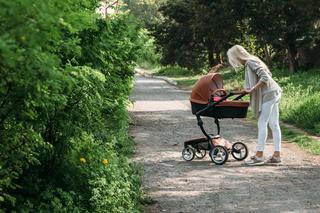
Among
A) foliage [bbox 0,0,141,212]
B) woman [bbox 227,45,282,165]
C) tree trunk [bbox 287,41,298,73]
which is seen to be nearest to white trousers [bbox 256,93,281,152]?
woman [bbox 227,45,282,165]

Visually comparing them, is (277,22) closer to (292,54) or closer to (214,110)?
(292,54)

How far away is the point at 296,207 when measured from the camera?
7082mm

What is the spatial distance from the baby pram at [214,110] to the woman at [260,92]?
0.23 meters

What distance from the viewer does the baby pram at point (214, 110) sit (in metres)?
9.68

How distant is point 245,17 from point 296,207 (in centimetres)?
2579

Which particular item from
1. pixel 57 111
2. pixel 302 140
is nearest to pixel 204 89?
pixel 302 140

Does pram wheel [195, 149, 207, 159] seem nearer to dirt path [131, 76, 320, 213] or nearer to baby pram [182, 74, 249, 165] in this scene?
baby pram [182, 74, 249, 165]

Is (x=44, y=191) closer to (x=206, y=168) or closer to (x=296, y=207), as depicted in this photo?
(x=296, y=207)

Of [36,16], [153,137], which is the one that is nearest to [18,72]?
[36,16]

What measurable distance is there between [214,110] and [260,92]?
32.4 inches

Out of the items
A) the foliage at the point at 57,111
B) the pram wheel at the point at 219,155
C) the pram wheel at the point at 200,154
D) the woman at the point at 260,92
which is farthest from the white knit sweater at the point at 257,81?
→ the foliage at the point at 57,111

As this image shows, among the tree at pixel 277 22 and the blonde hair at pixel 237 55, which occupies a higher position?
the tree at pixel 277 22

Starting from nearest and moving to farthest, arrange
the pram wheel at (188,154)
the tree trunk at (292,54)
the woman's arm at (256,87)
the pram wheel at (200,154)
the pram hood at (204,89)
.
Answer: the woman's arm at (256,87)
the pram hood at (204,89)
the pram wheel at (188,154)
the pram wheel at (200,154)
the tree trunk at (292,54)

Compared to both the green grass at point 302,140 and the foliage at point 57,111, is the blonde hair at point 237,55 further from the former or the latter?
the foliage at point 57,111
